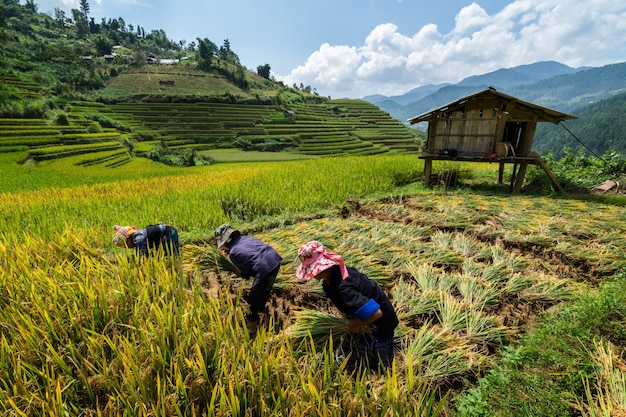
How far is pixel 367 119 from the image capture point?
213ft

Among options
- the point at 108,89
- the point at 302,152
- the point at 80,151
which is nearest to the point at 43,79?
the point at 108,89

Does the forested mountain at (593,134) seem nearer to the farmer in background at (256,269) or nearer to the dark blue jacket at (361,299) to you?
the dark blue jacket at (361,299)

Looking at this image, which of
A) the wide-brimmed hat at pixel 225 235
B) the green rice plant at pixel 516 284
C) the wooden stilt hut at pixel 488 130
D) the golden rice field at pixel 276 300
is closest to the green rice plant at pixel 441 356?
the golden rice field at pixel 276 300

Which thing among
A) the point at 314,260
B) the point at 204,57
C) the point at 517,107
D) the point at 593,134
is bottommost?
the point at 314,260

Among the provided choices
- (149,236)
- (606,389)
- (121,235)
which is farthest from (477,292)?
(121,235)

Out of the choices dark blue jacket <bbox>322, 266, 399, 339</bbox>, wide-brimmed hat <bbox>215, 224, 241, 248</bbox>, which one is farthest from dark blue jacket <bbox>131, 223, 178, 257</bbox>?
dark blue jacket <bbox>322, 266, 399, 339</bbox>

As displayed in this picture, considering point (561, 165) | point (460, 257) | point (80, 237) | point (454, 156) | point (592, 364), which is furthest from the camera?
point (561, 165)

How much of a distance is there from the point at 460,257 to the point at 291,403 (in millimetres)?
3178

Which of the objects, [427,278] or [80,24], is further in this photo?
[80,24]

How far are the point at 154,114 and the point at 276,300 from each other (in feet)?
170

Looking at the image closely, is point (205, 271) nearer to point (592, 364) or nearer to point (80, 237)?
point (80, 237)

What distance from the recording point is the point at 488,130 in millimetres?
8062

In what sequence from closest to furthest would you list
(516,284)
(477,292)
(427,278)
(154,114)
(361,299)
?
(361,299) → (477,292) → (516,284) → (427,278) → (154,114)

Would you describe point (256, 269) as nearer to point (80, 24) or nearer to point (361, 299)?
point (361, 299)
